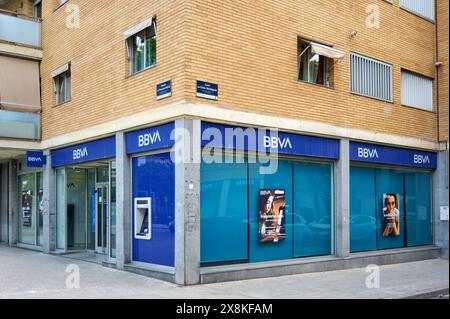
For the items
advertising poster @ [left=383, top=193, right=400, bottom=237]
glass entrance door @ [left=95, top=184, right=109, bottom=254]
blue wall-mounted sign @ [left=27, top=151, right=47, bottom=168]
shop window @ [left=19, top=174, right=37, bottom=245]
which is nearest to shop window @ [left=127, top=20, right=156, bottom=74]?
glass entrance door @ [left=95, top=184, right=109, bottom=254]

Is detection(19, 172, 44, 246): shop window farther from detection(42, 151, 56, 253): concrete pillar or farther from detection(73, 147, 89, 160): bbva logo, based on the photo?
detection(73, 147, 89, 160): bbva logo

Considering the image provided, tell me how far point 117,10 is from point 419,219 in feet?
37.5

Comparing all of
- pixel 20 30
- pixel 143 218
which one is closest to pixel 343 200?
pixel 143 218

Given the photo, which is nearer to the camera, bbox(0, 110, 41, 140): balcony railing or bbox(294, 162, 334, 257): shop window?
bbox(294, 162, 334, 257): shop window

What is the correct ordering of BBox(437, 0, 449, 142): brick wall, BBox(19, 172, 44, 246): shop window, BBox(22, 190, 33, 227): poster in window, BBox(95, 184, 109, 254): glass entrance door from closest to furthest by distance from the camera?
BBox(95, 184, 109, 254): glass entrance door
BBox(437, 0, 449, 142): brick wall
BBox(19, 172, 44, 246): shop window
BBox(22, 190, 33, 227): poster in window

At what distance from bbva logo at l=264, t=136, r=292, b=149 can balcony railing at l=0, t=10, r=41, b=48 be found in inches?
379

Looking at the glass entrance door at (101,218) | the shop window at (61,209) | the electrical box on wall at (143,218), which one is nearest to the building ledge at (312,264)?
the electrical box on wall at (143,218)

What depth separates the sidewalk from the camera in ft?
33.1

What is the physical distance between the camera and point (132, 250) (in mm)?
13250

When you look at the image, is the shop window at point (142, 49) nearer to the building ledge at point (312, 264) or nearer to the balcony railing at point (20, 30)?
the building ledge at point (312, 264)

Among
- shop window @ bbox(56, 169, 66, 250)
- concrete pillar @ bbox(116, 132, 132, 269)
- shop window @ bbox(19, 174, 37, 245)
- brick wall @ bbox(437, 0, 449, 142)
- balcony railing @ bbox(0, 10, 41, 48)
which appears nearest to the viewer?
concrete pillar @ bbox(116, 132, 132, 269)

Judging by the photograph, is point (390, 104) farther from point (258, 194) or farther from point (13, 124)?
point (13, 124)

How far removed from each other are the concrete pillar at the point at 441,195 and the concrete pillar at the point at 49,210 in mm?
12479

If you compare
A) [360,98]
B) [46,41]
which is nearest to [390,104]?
[360,98]
